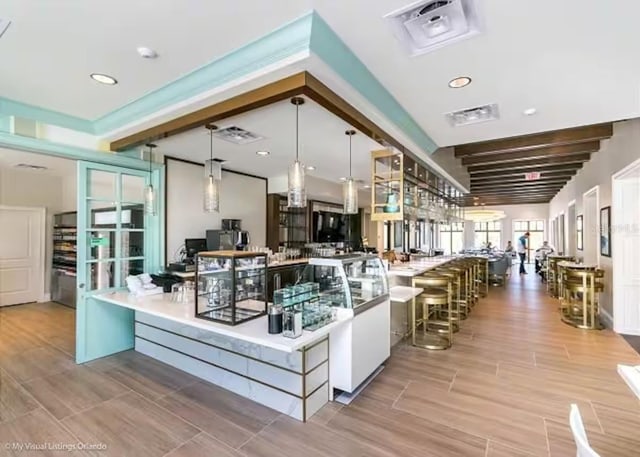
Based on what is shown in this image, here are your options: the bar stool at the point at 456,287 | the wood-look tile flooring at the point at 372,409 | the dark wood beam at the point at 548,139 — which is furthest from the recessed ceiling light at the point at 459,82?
the dark wood beam at the point at 548,139

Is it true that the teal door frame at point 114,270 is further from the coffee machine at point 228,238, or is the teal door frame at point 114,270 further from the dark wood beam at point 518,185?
the dark wood beam at point 518,185

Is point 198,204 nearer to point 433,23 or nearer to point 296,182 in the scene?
point 296,182

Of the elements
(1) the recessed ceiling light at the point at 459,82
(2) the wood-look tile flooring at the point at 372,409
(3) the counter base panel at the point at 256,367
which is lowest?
(2) the wood-look tile flooring at the point at 372,409

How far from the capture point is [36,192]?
6.86m

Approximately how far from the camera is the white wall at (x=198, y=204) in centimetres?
504

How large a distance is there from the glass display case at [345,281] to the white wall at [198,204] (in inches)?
120

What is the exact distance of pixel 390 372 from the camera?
3283mm

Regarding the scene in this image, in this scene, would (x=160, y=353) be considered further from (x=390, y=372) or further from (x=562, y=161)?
(x=562, y=161)

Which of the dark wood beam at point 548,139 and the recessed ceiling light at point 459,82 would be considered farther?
the dark wood beam at point 548,139

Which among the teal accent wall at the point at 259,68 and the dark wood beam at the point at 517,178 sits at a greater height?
the dark wood beam at the point at 517,178

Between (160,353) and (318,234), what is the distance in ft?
16.5

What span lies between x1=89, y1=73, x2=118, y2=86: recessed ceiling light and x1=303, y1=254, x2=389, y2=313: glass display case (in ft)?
7.37

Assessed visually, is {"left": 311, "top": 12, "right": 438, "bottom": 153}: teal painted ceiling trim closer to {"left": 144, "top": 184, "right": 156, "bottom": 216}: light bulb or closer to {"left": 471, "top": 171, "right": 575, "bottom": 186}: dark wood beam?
{"left": 144, "top": 184, "right": 156, "bottom": 216}: light bulb

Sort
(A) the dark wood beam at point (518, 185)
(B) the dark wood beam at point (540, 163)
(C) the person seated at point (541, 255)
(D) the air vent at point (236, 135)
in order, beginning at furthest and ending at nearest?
(C) the person seated at point (541, 255) → (A) the dark wood beam at point (518, 185) → (B) the dark wood beam at point (540, 163) → (D) the air vent at point (236, 135)
